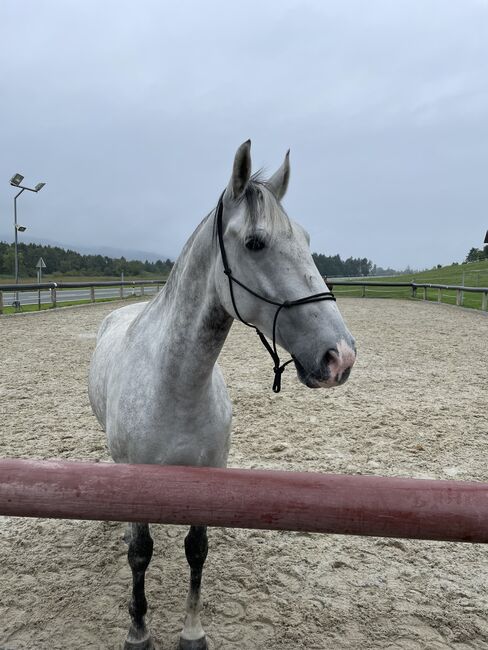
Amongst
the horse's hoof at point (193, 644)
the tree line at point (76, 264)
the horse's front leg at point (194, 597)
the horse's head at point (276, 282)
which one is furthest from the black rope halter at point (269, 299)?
the tree line at point (76, 264)

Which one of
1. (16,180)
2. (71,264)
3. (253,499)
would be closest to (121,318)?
(253,499)

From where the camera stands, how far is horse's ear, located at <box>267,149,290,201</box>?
1680 mm

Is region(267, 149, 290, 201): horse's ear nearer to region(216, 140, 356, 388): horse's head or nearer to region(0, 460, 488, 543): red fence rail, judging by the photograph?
region(216, 140, 356, 388): horse's head

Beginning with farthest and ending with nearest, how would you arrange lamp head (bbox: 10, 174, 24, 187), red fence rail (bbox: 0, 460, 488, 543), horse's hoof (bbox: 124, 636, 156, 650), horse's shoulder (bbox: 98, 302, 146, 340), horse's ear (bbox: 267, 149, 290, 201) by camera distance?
lamp head (bbox: 10, 174, 24, 187)
horse's shoulder (bbox: 98, 302, 146, 340)
horse's hoof (bbox: 124, 636, 156, 650)
horse's ear (bbox: 267, 149, 290, 201)
red fence rail (bbox: 0, 460, 488, 543)

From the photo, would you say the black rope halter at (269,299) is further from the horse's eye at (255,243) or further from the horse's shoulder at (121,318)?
the horse's shoulder at (121,318)

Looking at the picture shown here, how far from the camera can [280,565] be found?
2.75m

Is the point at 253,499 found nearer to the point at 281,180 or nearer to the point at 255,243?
the point at 255,243

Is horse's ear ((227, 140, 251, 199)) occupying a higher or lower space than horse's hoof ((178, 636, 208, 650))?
higher

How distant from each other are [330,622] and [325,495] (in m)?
1.59

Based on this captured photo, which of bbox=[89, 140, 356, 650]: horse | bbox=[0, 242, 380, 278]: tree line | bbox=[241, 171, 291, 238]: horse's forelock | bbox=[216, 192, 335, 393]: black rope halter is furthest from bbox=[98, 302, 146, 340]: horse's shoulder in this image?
bbox=[0, 242, 380, 278]: tree line

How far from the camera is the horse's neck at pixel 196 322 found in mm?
1749

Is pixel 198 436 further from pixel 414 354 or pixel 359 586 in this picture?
pixel 414 354

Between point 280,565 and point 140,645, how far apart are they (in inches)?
37.8

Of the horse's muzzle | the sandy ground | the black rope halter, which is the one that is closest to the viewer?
the horse's muzzle
